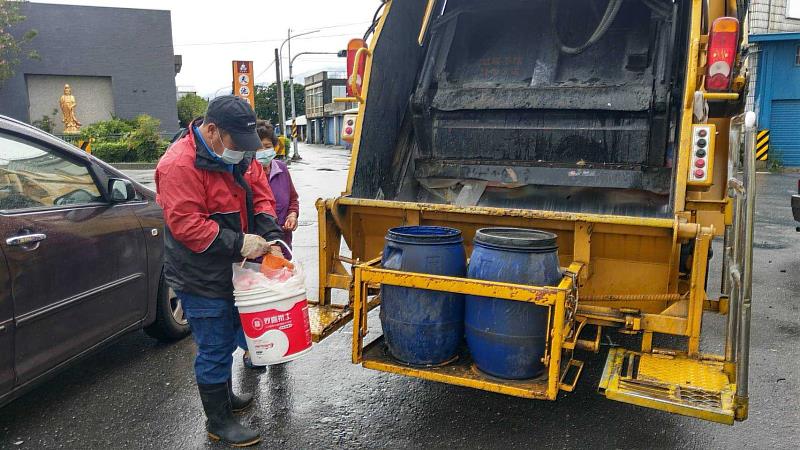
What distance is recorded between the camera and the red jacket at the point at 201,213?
2678 mm

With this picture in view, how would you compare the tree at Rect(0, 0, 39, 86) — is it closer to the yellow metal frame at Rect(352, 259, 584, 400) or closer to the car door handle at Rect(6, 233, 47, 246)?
the car door handle at Rect(6, 233, 47, 246)

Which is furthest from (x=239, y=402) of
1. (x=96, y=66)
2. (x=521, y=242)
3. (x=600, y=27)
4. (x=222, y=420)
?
(x=96, y=66)

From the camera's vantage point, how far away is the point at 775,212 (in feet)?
35.1

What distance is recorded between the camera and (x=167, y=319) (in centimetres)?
422

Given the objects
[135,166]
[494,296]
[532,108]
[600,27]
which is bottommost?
[135,166]

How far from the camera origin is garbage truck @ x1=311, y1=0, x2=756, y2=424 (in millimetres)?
2812

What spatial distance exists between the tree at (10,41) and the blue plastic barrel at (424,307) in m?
26.4

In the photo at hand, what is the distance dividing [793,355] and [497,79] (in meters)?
2.91

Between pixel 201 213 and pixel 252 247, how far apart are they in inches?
11.0

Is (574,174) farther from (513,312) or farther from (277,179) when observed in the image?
(277,179)

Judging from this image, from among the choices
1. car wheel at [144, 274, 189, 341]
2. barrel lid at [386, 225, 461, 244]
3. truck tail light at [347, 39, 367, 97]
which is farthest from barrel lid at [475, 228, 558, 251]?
car wheel at [144, 274, 189, 341]

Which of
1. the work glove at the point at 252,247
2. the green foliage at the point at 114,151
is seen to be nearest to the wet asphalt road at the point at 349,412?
the work glove at the point at 252,247

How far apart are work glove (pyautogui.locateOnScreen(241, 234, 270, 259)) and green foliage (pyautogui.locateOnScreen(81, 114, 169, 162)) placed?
2053 cm

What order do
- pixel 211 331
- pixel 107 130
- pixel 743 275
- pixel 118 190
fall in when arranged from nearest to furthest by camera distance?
pixel 743 275 → pixel 211 331 → pixel 118 190 → pixel 107 130
